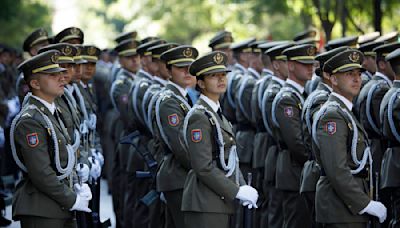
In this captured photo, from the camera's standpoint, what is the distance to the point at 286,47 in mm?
10383

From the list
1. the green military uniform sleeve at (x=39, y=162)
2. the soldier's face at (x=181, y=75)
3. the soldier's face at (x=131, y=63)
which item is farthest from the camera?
the soldier's face at (x=131, y=63)

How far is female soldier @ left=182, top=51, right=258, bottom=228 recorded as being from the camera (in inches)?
290

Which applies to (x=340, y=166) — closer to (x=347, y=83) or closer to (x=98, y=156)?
(x=347, y=83)

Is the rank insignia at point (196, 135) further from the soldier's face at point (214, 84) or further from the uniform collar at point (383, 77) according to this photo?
the uniform collar at point (383, 77)

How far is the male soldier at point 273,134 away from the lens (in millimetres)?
10008

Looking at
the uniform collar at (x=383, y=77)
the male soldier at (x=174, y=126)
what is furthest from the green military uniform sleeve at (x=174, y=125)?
the uniform collar at (x=383, y=77)

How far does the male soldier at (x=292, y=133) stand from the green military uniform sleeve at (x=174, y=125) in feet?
3.93

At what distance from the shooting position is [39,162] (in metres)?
7.10

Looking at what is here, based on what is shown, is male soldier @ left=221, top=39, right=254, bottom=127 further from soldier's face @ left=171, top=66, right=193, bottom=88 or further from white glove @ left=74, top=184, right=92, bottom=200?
white glove @ left=74, top=184, right=92, bottom=200

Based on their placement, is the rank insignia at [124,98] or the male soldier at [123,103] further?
the rank insignia at [124,98]

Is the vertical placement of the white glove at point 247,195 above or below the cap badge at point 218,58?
below

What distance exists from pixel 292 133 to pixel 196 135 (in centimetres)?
224

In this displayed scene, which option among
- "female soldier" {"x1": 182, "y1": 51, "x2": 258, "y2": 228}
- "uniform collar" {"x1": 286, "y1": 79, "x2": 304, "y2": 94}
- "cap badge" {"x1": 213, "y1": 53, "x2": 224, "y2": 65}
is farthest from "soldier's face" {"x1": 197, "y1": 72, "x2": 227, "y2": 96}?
"uniform collar" {"x1": 286, "y1": 79, "x2": 304, "y2": 94}

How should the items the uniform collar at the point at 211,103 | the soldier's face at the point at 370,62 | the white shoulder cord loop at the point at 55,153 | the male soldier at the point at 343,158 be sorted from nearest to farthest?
the white shoulder cord loop at the point at 55,153, the male soldier at the point at 343,158, the uniform collar at the point at 211,103, the soldier's face at the point at 370,62
